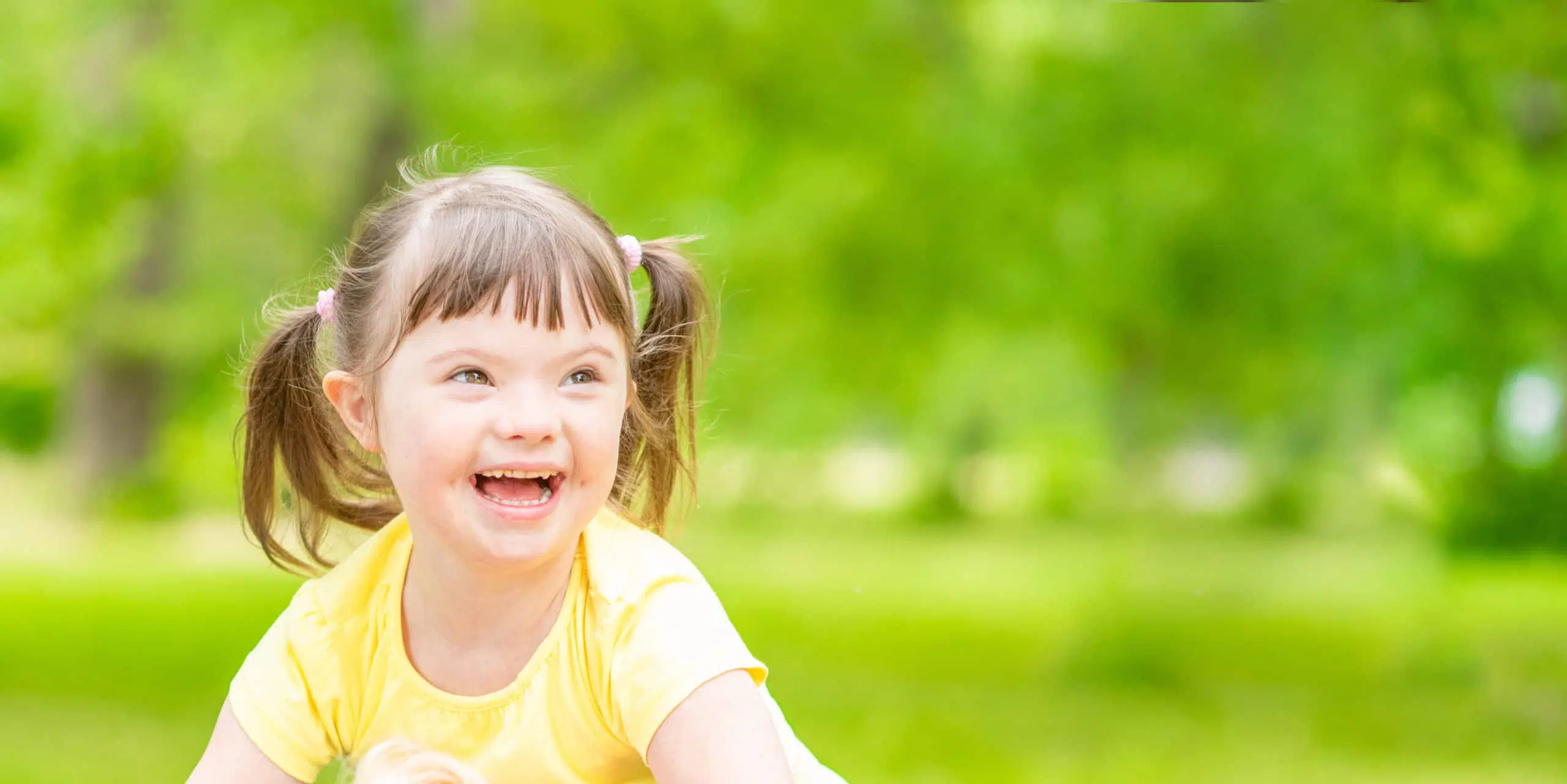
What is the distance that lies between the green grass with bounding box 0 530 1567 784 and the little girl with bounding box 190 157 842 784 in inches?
118

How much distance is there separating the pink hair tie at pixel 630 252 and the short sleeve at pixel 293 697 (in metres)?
0.59

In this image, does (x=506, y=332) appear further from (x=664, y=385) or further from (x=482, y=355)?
(x=664, y=385)

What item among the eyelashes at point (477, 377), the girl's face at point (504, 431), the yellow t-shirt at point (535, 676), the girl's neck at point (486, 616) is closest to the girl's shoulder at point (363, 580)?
the yellow t-shirt at point (535, 676)

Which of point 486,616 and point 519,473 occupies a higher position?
point 519,473

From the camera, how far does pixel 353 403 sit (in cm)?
204

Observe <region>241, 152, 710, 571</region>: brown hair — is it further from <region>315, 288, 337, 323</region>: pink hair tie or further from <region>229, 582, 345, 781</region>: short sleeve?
<region>229, 582, 345, 781</region>: short sleeve

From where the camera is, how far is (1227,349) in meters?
7.50

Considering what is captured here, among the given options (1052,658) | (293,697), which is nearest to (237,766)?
(293,697)

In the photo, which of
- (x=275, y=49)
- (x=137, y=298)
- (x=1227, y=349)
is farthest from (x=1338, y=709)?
(x=137, y=298)

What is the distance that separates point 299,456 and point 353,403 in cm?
32

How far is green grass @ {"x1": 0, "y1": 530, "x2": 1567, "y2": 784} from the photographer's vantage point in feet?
18.0

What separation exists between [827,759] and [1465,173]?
3368 millimetres

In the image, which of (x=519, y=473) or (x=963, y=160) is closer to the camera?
(x=519, y=473)

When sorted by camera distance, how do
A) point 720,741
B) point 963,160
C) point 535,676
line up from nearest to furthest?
point 720,741 → point 535,676 → point 963,160
